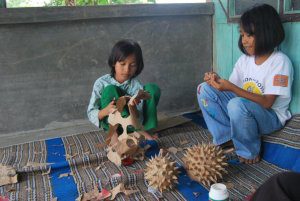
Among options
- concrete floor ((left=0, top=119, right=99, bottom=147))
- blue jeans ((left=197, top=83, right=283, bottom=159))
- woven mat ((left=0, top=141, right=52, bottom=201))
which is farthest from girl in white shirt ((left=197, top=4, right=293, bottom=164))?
concrete floor ((left=0, top=119, right=99, bottom=147))

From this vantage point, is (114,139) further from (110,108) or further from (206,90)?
(206,90)

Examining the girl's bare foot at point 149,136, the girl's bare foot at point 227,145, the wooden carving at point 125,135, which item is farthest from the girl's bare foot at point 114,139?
the girl's bare foot at point 227,145

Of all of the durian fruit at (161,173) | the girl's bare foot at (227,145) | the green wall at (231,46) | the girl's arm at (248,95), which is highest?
the green wall at (231,46)

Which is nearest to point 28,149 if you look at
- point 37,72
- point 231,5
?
point 37,72

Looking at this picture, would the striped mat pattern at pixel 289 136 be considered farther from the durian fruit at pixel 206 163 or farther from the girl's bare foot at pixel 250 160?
the durian fruit at pixel 206 163

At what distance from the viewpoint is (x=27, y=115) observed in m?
2.96

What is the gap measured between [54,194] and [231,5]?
231 cm

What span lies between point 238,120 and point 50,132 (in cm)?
180

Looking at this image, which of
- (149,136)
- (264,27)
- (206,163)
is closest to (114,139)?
(149,136)

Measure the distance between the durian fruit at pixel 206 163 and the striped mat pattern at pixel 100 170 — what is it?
0.10m

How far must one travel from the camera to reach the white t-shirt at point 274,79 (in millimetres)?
2137

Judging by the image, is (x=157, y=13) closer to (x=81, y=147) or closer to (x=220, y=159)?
(x=81, y=147)

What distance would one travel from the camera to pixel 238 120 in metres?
2.10

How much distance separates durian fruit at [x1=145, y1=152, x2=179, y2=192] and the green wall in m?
1.14
